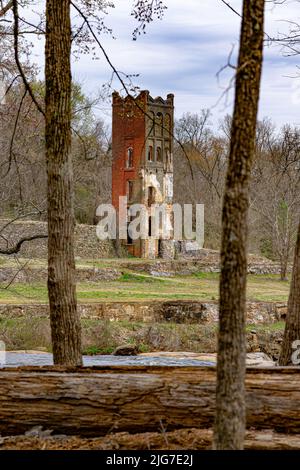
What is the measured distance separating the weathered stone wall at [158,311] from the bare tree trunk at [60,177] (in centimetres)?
1502

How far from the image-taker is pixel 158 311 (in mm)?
25547

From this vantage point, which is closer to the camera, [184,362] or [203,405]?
[203,405]

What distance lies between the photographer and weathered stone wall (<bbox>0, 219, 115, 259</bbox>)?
113ft

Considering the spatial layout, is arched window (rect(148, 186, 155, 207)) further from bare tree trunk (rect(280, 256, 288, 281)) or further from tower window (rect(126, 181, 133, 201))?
bare tree trunk (rect(280, 256, 288, 281))

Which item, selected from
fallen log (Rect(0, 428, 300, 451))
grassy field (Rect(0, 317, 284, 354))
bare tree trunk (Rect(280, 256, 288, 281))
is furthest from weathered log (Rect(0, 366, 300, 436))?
bare tree trunk (Rect(280, 256, 288, 281))

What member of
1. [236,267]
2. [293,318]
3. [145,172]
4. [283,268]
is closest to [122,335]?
[293,318]

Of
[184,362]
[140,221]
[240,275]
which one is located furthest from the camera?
[140,221]

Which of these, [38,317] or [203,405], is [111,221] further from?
[203,405]

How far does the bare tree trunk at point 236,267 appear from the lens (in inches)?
200

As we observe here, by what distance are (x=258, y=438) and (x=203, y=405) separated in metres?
0.57

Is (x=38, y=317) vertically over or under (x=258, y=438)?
under

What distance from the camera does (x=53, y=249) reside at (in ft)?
27.8
